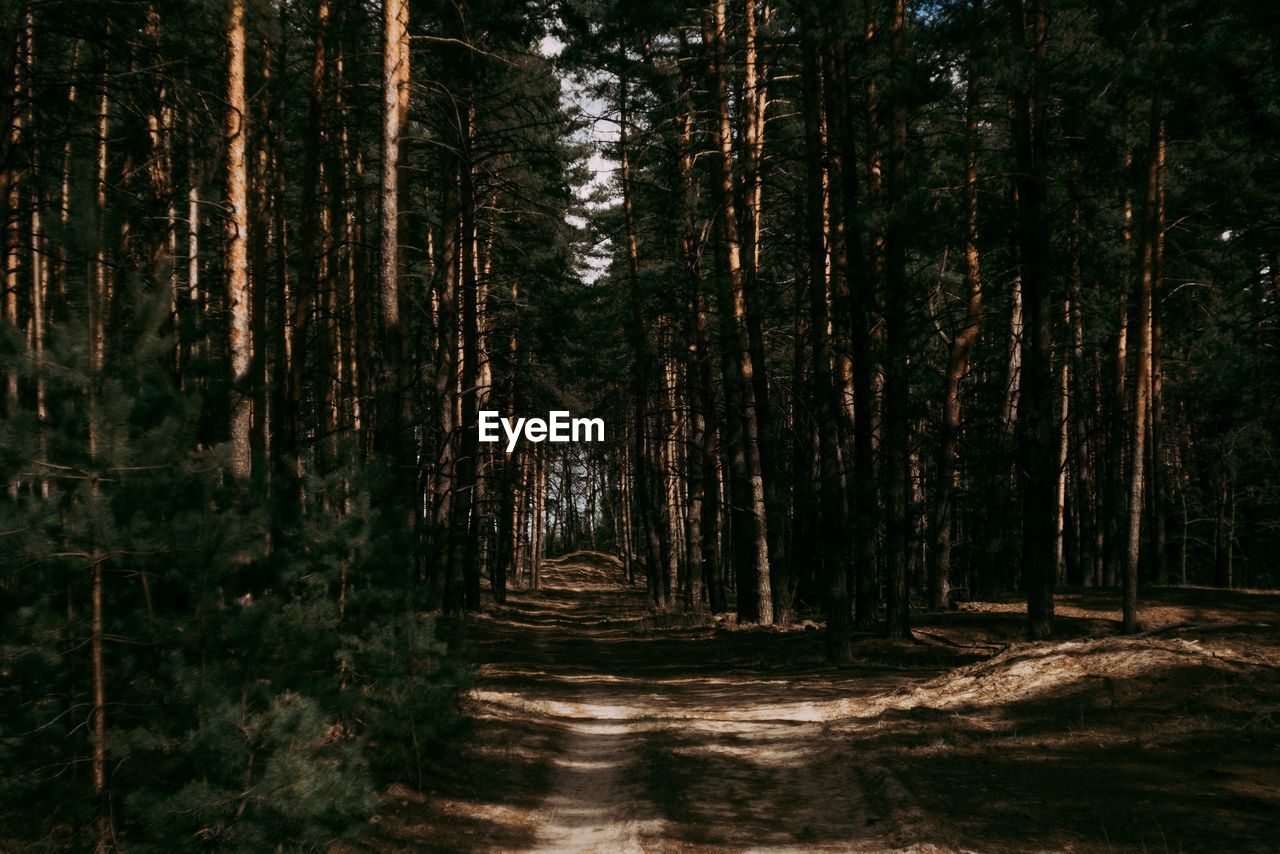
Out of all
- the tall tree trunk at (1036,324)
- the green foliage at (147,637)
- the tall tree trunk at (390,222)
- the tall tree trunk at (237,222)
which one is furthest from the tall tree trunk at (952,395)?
the green foliage at (147,637)

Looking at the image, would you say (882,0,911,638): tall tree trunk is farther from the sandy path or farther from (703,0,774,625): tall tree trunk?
(703,0,774,625): tall tree trunk

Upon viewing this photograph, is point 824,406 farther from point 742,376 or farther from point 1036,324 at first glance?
point 742,376

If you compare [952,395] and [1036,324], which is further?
[952,395]

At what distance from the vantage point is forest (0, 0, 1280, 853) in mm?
4609

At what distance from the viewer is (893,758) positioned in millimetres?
8516

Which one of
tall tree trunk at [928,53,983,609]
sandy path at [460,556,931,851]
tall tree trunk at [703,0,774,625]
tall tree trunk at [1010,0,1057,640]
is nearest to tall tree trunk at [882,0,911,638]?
tall tree trunk at [1010,0,1057,640]

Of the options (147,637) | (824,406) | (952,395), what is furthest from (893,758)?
(952,395)

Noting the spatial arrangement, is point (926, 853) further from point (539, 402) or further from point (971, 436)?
point (539, 402)

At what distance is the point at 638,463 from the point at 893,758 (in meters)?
19.6

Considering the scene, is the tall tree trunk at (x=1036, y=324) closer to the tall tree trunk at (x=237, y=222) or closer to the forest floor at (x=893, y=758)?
the forest floor at (x=893, y=758)

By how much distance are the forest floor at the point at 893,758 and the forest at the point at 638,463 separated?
0.19ft

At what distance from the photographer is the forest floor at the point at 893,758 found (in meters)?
6.52

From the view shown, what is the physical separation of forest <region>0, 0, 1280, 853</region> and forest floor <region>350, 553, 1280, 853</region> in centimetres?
6

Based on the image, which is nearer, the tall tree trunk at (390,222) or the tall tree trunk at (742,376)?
the tall tree trunk at (390,222)
